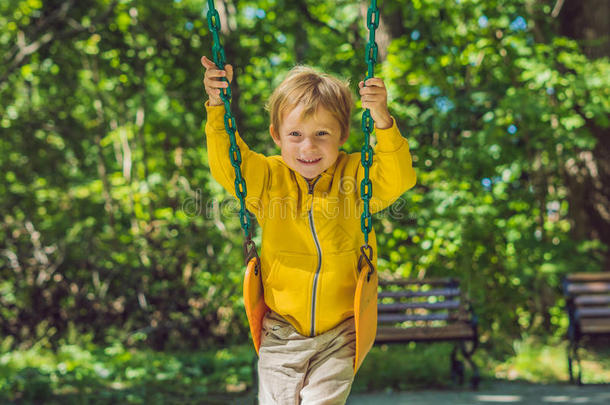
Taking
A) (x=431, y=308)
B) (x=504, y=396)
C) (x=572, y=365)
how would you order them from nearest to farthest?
(x=504, y=396), (x=431, y=308), (x=572, y=365)

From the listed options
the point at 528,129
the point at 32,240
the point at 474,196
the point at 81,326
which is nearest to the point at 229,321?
the point at 81,326

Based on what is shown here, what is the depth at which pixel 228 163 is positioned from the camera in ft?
7.49

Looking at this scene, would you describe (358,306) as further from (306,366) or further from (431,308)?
(431,308)

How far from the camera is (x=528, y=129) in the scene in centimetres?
563

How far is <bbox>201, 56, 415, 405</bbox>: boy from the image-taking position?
2.19 m

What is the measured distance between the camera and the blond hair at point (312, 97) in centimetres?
219

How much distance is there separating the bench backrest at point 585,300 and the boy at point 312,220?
3.54 m

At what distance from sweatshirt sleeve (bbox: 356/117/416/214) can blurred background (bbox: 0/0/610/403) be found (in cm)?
314

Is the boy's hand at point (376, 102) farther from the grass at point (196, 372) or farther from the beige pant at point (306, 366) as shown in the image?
the grass at point (196, 372)

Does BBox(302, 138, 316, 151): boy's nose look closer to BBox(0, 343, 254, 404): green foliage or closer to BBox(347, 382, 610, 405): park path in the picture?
BBox(347, 382, 610, 405): park path

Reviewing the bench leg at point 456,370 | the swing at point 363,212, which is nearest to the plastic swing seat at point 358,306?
the swing at point 363,212

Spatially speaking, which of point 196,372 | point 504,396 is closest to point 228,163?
point 504,396

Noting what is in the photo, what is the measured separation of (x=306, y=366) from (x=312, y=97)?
96cm

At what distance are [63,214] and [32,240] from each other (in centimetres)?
64
